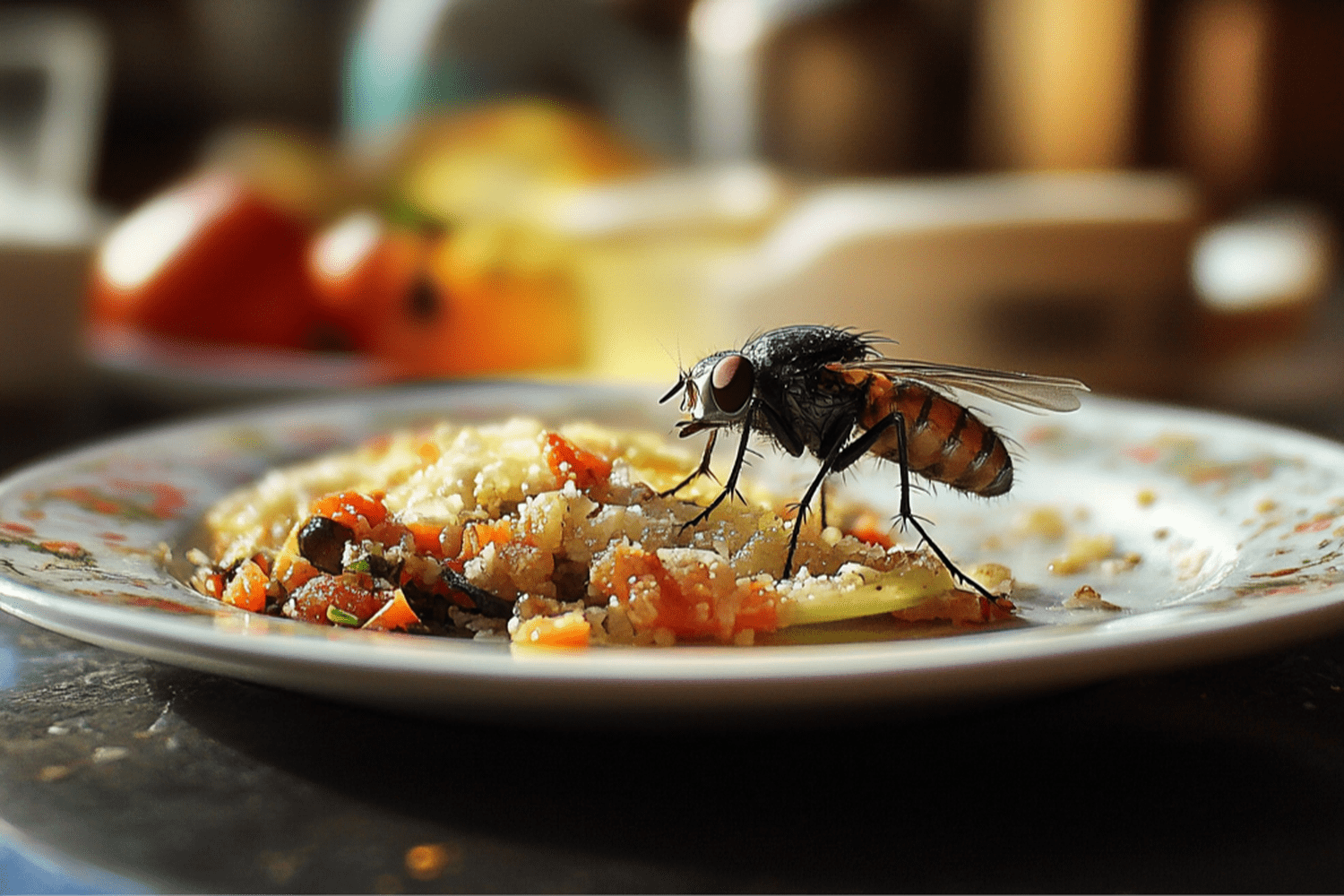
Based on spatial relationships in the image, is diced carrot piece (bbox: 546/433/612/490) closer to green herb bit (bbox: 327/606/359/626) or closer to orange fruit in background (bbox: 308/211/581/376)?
green herb bit (bbox: 327/606/359/626)

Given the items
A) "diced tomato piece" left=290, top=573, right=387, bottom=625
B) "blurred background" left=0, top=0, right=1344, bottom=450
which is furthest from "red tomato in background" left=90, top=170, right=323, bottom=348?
"diced tomato piece" left=290, top=573, right=387, bottom=625

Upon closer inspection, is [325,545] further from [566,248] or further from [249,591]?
[566,248]

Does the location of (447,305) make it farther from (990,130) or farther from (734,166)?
(990,130)

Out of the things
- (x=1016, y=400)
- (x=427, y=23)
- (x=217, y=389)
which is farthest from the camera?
(x=427, y=23)

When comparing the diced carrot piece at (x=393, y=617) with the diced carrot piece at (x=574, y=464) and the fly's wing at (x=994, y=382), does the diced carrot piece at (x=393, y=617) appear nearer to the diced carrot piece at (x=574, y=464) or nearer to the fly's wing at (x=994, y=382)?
Result: the diced carrot piece at (x=574, y=464)

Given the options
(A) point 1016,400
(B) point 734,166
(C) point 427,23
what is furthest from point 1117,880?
(B) point 734,166

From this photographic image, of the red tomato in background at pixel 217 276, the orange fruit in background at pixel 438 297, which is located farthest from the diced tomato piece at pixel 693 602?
the red tomato in background at pixel 217 276
